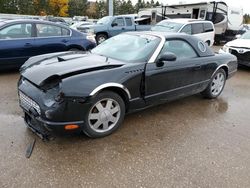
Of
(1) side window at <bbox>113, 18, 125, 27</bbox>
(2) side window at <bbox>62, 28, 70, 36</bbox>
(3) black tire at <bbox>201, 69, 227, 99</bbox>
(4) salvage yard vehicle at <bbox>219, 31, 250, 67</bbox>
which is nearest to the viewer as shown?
(3) black tire at <bbox>201, 69, 227, 99</bbox>

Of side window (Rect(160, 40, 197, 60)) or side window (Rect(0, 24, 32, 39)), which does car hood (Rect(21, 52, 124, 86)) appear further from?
side window (Rect(0, 24, 32, 39))

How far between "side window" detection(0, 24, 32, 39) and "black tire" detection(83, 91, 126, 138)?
14.0 feet

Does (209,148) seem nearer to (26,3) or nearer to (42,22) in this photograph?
(42,22)

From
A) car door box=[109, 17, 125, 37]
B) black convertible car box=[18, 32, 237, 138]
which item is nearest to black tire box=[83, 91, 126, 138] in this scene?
black convertible car box=[18, 32, 237, 138]

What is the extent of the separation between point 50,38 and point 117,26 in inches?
318

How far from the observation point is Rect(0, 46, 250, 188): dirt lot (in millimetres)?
2715

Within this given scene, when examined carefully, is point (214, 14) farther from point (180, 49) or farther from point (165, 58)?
point (165, 58)

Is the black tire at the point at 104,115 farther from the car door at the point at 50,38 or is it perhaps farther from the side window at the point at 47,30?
the side window at the point at 47,30

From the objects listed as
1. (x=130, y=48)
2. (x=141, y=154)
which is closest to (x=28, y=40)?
(x=130, y=48)

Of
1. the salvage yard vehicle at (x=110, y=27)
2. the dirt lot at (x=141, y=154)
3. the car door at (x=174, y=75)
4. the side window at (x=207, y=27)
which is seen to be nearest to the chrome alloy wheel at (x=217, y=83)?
the car door at (x=174, y=75)

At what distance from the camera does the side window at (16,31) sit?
20.8ft

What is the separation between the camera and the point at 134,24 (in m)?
15.2

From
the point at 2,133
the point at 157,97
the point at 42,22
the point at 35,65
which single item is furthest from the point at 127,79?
the point at 42,22

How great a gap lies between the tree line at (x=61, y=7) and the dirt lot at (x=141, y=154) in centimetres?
4793
